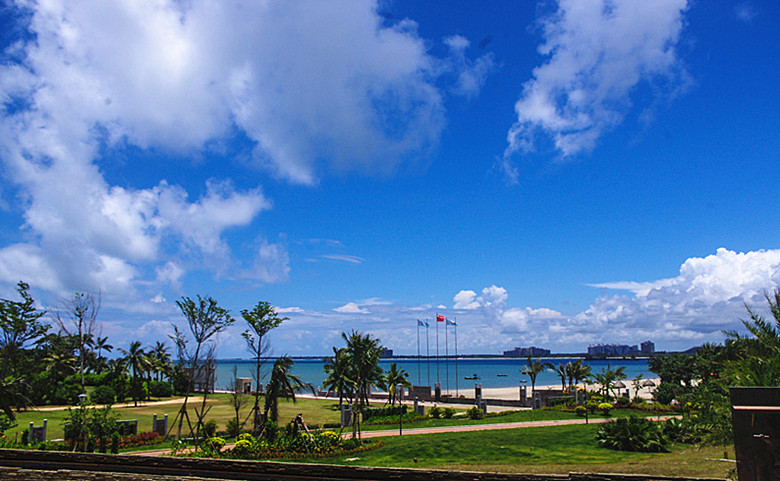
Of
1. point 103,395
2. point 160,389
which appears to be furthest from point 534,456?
point 160,389

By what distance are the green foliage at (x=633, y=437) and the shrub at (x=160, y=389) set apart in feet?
168

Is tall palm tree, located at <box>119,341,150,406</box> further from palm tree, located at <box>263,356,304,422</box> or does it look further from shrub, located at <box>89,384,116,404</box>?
palm tree, located at <box>263,356,304,422</box>

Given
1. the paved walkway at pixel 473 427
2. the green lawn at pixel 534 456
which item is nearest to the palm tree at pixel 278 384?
the paved walkway at pixel 473 427

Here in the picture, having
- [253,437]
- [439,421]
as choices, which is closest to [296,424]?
[253,437]

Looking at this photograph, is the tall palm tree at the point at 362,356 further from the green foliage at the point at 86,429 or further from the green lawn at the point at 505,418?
the green foliage at the point at 86,429

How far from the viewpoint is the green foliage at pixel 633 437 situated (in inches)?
806

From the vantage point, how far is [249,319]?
1106 inches

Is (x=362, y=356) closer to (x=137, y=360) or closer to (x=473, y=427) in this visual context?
(x=473, y=427)

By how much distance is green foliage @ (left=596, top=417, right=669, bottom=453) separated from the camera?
2047 centimetres

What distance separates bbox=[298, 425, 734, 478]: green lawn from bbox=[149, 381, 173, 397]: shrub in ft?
133

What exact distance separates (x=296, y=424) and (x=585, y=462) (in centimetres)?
1361

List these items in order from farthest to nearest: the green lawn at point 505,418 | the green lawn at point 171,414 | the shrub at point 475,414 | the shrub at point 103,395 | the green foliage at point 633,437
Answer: the shrub at point 103,395 → the shrub at point 475,414 → the green lawn at point 505,418 → the green lawn at point 171,414 → the green foliage at point 633,437

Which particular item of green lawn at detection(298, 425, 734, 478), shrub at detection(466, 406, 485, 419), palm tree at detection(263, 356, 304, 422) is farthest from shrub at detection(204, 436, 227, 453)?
shrub at detection(466, 406, 485, 419)

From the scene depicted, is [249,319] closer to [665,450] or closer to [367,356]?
[367,356]
